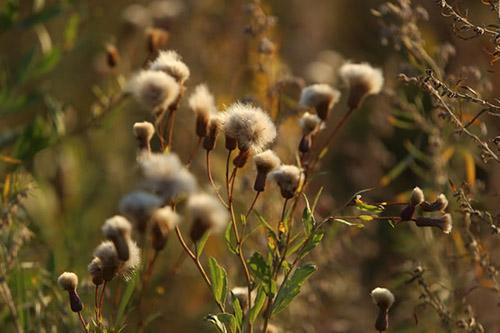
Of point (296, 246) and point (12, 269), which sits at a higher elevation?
point (296, 246)

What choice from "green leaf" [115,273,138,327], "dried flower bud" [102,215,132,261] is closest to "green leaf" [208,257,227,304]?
"green leaf" [115,273,138,327]

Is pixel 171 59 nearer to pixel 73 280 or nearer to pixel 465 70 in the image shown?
pixel 73 280

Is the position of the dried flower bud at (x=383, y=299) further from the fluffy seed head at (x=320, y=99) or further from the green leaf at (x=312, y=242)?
the fluffy seed head at (x=320, y=99)

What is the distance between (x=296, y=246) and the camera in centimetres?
133

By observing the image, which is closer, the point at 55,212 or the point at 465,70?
the point at 465,70

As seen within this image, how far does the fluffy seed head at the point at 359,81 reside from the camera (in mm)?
1362

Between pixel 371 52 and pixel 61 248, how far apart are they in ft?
7.99

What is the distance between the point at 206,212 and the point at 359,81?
44cm

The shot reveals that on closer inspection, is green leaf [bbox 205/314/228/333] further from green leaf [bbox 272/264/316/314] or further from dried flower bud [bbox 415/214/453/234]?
dried flower bud [bbox 415/214/453/234]

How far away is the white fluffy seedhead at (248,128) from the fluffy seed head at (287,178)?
2.3 inches

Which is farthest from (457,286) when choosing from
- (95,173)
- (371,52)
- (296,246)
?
(371,52)

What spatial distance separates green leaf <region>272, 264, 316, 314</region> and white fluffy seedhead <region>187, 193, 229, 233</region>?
285 millimetres

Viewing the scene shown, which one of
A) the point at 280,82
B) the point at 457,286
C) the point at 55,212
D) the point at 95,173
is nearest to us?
the point at 280,82

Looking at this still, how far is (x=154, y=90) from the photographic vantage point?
118 cm
